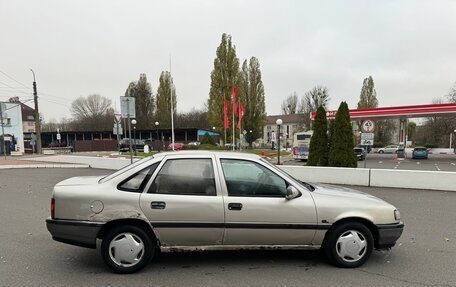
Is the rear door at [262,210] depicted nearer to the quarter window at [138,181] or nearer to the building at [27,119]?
the quarter window at [138,181]

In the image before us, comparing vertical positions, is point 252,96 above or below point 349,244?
above

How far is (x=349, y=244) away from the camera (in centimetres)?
375

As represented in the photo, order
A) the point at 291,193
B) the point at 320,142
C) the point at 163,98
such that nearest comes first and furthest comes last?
the point at 291,193 < the point at 320,142 < the point at 163,98

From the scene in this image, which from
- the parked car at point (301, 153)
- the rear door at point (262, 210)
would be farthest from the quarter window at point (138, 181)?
the parked car at point (301, 153)

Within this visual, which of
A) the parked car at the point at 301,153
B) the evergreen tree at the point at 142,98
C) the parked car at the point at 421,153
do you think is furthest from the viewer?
the evergreen tree at the point at 142,98

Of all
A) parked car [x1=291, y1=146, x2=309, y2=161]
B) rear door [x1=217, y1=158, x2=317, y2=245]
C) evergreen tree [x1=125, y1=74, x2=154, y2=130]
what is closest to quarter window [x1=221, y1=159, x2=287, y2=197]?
rear door [x1=217, y1=158, x2=317, y2=245]

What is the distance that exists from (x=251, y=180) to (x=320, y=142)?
32.8ft

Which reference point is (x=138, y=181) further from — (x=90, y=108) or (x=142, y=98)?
(x=90, y=108)

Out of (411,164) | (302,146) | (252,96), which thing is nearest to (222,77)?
(252,96)

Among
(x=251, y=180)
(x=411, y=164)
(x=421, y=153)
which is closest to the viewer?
(x=251, y=180)

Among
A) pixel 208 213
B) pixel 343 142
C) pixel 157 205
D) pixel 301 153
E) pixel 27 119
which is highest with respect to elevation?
pixel 27 119

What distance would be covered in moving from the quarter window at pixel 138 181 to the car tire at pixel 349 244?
254cm

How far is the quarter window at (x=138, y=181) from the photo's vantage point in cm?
360

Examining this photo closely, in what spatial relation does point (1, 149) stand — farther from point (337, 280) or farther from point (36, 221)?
point (337, 280)
